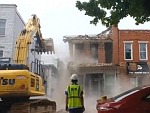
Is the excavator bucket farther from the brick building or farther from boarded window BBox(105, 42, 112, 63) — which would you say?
boarded window BBox(105, 42, 112, 63)

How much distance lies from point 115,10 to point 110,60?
1142 inches

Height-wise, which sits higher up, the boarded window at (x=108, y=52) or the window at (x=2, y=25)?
the window at (x=2, y=25)

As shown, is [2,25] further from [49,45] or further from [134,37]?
[134,37]

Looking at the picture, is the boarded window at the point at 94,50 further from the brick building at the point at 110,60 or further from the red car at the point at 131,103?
the red car at the point at 131,103

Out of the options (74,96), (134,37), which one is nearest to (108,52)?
(134,37)

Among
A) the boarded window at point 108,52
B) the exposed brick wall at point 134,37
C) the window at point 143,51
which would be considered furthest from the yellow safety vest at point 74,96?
the boarded window at point 108,52

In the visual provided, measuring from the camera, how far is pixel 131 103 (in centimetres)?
868

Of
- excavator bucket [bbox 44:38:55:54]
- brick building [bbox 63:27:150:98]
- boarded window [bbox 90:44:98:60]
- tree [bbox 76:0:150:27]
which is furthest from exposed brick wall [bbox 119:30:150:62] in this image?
tree [bbox 76:0:150:27]

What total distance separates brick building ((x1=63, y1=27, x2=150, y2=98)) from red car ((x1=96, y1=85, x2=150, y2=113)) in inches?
1168

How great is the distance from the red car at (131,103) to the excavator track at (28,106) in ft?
18.3

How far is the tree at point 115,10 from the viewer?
11.5 metres

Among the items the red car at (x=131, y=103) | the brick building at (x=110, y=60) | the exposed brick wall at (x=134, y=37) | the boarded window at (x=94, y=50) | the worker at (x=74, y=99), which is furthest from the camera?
the boarded window at (x=94, y=50)

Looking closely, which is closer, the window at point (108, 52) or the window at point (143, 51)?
the window at point (143, 51)

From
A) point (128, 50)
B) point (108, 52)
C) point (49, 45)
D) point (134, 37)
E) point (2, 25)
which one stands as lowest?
point (49, 45)
